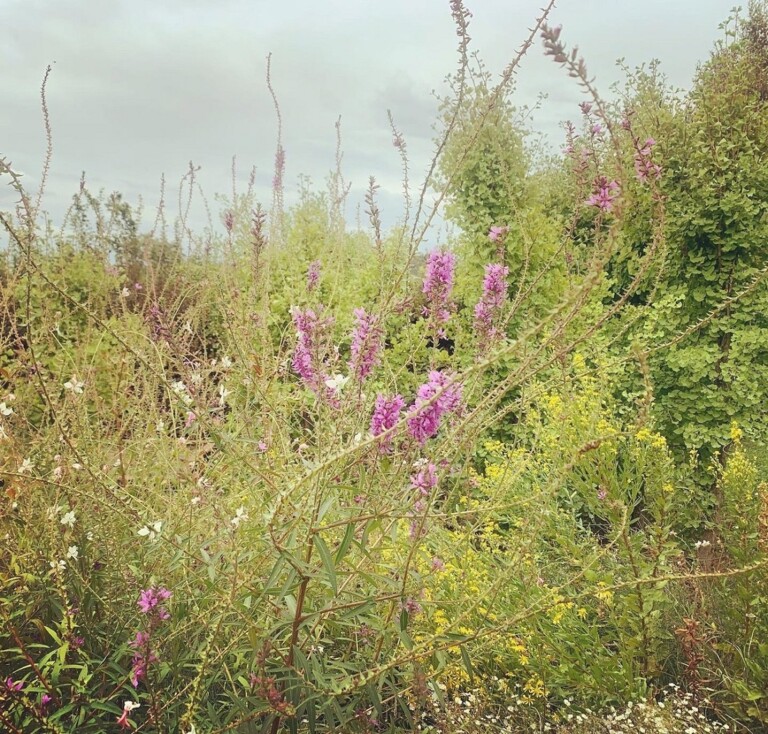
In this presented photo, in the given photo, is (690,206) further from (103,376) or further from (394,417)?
(103,376)

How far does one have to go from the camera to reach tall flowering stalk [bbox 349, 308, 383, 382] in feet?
6.42

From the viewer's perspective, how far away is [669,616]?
3.08 metres

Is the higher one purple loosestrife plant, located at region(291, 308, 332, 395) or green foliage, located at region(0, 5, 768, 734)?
purple loosestrife plant, located at region(291, 308, 332, 395)

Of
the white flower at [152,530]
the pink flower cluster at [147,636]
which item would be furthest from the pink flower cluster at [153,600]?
the white flower at [152,530]

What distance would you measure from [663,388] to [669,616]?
266 cm

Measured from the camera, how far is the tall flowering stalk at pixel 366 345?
6.42 ft

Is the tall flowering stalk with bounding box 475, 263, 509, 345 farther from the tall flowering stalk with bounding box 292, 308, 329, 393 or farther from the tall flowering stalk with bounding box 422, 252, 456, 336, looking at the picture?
the tall flowering stalk with bounding box 292, 308, 329, 393

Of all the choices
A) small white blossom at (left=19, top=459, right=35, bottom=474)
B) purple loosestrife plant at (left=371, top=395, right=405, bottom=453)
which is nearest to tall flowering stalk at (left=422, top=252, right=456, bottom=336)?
purple loosestrife plant at (left=371, top=395, right=405, bottom=453)

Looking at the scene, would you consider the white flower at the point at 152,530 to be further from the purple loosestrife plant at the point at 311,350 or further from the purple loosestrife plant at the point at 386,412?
the purple loosestrife plant at the point at 386,412

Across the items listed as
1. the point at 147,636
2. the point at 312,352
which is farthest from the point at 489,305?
the point at 147,636

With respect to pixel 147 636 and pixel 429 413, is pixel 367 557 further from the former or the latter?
pixel 147 636

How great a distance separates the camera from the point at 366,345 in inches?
76.1

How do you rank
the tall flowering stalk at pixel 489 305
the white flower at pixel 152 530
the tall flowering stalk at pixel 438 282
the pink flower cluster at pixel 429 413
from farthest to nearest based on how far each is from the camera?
the tall flowering stalk at pixel 489 305
the tall flowering stalk at pixel 438 282
the white flower at pixel 152 530
the pink flower cluster at pixel 429 413

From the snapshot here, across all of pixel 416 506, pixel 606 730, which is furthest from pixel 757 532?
pixel 416 506
